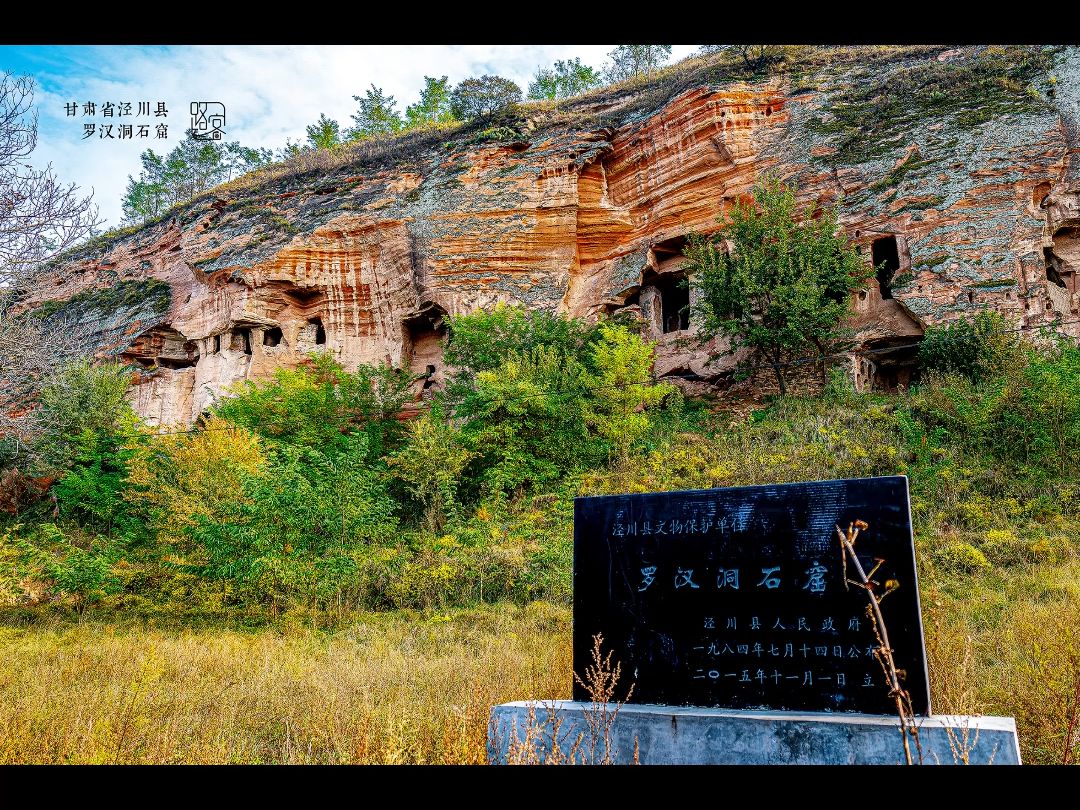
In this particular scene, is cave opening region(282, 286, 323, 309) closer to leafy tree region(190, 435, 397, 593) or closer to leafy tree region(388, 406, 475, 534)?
leafy tree region(388, 406, 475, 534)

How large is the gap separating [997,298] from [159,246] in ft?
88.5

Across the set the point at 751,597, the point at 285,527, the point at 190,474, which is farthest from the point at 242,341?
the point at 751,597

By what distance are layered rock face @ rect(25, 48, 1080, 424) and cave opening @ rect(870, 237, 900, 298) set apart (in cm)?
5

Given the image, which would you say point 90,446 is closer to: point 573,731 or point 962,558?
point 573,731

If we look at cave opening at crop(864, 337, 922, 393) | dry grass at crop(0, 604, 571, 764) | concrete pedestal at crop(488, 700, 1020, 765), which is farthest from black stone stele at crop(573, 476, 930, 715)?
cave opening at crop(864, 337, 922, 393)

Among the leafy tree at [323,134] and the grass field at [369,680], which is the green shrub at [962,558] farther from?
the leafy tree at [323,134]

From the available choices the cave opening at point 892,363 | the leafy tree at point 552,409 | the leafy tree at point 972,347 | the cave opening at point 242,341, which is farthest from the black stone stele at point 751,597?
the cave opening at point 242,341

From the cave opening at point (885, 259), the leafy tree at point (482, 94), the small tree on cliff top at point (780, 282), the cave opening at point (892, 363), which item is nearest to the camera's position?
the small tree on cliff top at point (780, 282)

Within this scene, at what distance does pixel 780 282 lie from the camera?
16.6 metres

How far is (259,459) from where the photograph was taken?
14.3 metres

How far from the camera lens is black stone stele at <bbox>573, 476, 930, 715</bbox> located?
3.83 metres

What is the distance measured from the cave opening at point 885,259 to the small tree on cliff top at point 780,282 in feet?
2.91

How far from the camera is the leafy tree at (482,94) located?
30750 millimetres

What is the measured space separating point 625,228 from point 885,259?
23.0 ft
